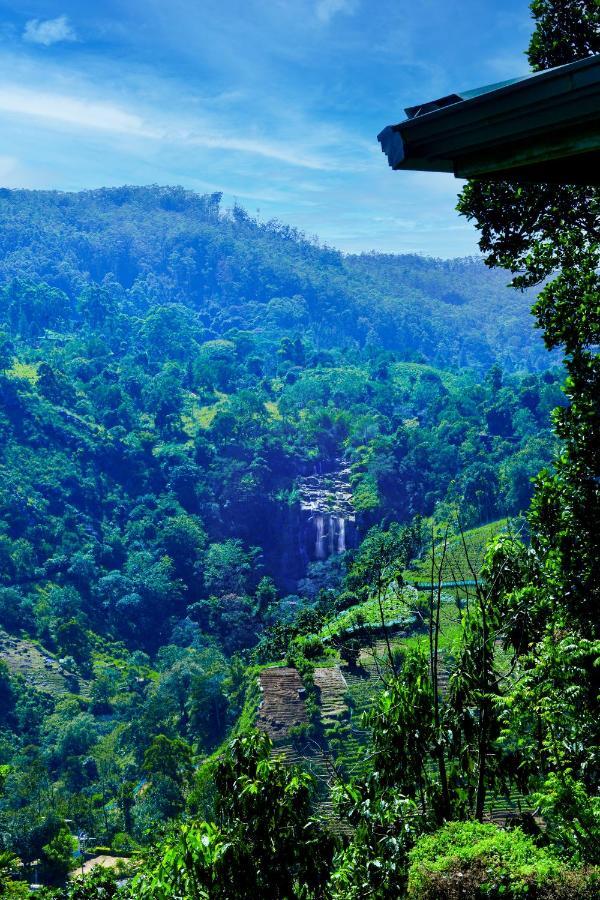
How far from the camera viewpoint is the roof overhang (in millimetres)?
1757

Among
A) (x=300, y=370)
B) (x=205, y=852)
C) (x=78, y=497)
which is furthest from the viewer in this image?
(x=300, y=370)

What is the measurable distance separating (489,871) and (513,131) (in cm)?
310

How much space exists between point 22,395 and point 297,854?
71.2 m

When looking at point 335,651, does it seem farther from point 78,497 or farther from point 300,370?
point 300,370

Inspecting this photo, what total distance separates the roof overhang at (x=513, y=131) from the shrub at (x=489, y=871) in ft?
9.26

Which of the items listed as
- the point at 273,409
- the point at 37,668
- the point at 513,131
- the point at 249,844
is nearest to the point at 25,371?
the point at 273,409

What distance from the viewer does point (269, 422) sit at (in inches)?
3000

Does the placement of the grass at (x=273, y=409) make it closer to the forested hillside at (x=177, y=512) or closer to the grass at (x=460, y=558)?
the forested hillside at (x=177, y=512)

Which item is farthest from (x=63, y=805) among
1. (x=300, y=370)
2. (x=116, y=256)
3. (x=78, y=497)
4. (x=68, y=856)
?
(x=116, y=256)

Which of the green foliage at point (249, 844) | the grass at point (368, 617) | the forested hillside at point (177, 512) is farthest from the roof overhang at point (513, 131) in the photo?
the grass at point (368, 617)

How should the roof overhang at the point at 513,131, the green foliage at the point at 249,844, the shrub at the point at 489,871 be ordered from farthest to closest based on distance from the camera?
the green foliage at the point at 249,844 → the shrub at the point at 489,871 → the roof overhang at the point at 513,131

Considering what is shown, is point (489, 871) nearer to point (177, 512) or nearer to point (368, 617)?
point (368, 617)

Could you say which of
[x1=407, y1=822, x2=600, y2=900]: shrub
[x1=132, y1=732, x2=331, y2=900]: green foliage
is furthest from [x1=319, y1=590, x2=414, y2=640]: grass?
[x1=407, y1=822, x2=600, y2=900]: shrub

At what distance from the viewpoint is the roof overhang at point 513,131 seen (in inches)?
69.2
